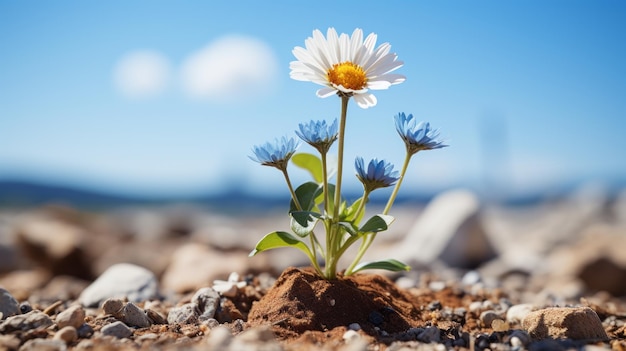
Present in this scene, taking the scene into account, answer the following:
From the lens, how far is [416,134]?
3.32 m

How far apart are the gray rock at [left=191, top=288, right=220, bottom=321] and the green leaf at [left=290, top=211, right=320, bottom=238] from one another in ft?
2.83

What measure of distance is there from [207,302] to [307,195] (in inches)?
38.5

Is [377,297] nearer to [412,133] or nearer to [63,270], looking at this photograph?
[412,133]

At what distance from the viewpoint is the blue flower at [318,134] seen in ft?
10.8

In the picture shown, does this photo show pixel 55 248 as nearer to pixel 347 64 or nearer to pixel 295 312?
pixel 295 312

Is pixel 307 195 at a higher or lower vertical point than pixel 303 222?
higher

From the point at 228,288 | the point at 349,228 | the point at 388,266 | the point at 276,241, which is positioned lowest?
the point at 228,288

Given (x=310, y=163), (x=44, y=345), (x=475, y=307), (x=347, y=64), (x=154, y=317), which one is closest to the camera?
(x=44, y=345)

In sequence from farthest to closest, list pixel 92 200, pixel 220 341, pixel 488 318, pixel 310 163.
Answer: pixel 92 200
pixel 310 163
pixel 488 318
pixel 220 341

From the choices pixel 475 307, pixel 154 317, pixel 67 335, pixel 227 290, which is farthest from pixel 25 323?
pixel 475 307

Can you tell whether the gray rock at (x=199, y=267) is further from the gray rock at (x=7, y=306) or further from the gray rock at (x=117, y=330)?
the gray rock at (x=117, y=330)

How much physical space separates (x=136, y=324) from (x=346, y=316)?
1.28 meters

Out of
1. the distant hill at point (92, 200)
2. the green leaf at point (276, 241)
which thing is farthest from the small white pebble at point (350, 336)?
the distant hill at point (92, 200)

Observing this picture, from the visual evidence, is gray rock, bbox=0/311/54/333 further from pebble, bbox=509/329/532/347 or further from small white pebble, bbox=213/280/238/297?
pebble, bbox=509/329/532/347
